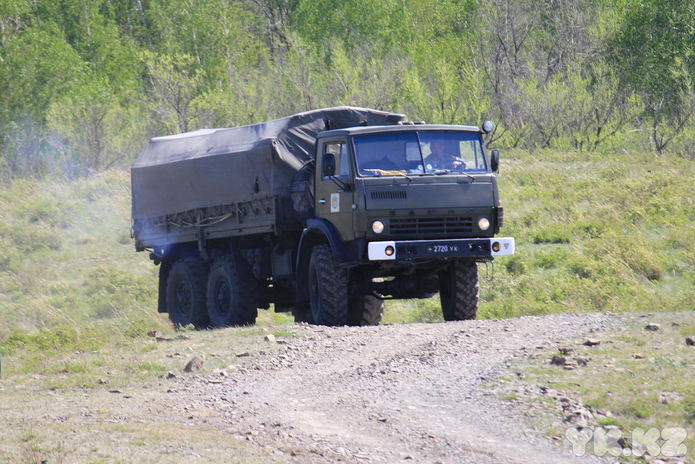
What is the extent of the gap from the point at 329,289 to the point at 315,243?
1126 millimetres

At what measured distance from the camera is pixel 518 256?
20.2 meters

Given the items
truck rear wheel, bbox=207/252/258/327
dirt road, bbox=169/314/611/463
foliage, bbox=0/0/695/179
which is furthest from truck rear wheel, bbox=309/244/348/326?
foliage, bbox=0/0/695/179

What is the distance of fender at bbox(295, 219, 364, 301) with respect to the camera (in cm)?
1315

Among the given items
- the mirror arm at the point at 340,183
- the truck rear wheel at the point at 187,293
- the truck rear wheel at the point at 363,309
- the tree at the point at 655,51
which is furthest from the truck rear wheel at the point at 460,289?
the tree at the point at 655,51

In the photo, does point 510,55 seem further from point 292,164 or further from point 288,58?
point 292,164

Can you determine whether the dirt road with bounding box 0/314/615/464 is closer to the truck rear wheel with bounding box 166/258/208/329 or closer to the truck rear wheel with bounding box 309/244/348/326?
the truck rear wheel with bounding box 309/244/348/326

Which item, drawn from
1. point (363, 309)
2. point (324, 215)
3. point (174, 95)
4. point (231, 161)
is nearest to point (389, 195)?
point (324, 215)

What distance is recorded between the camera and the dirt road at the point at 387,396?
6824 millimetres

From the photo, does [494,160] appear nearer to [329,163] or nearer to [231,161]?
[329,163]

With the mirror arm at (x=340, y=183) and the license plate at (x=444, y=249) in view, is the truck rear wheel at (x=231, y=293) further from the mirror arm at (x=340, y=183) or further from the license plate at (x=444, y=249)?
the license plate at (x=444, y=249)

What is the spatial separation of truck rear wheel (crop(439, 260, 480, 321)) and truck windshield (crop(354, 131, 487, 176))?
4.59ft

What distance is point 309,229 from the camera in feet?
46.0

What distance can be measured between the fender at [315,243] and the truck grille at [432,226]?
0.57 meters

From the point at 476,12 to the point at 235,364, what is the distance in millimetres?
45463
